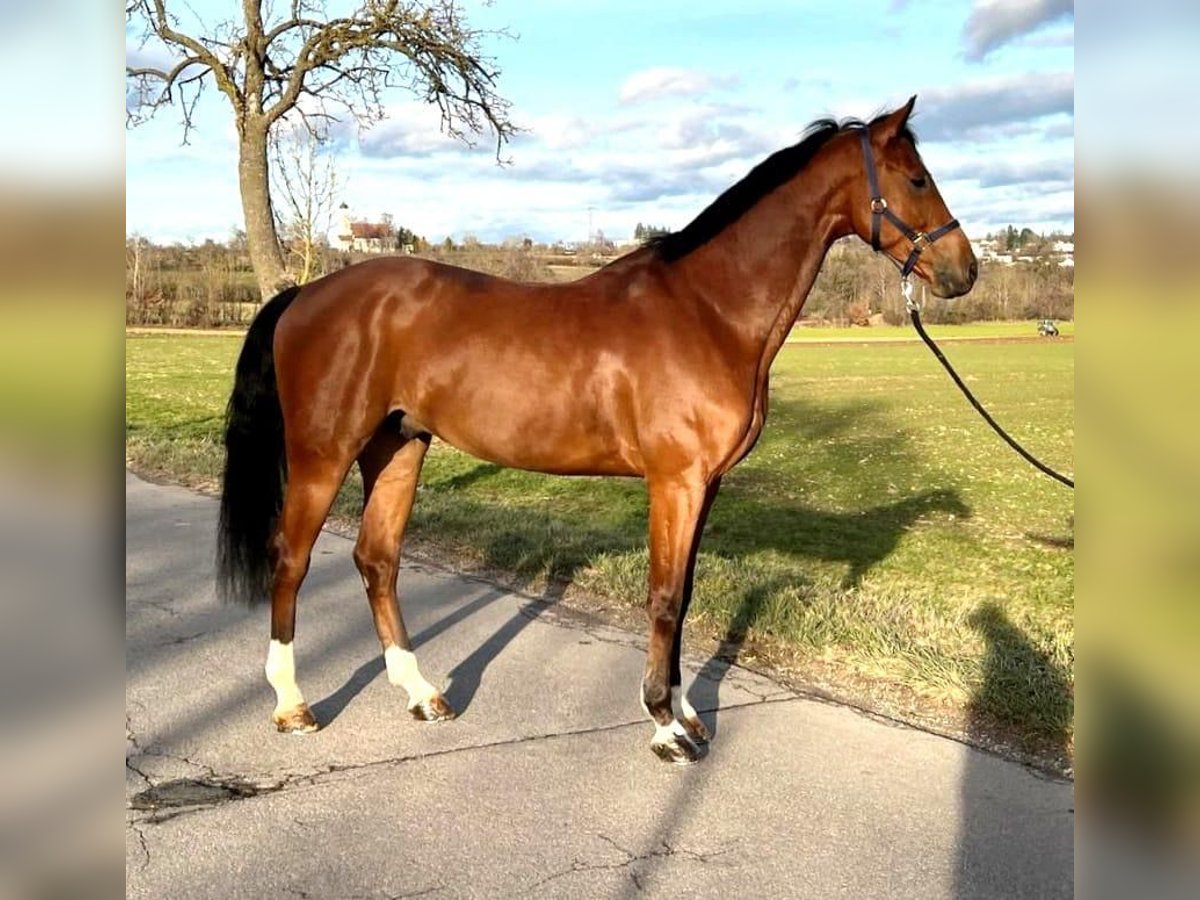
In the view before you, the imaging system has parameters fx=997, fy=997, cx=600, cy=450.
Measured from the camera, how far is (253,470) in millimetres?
4738

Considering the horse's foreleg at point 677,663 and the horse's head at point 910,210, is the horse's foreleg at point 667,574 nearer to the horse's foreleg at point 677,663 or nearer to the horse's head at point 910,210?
the horse's foreleg at point 677,663

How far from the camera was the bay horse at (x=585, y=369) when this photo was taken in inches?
159

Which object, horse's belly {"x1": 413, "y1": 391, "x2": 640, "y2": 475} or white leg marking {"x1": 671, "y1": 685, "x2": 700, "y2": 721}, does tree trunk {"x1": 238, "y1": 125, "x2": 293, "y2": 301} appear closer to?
horse's belly {"x1": 413, "y1": 391, "x2": 640, "y2": 475}

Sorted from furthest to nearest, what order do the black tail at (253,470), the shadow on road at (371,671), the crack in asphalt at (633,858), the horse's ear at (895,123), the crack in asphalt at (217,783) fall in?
1. the black tail at (253,470)
2. the shadow on road at (371,671)
3. the horse's ear at (895,123)
4. the crack in asphalt at (217,783)
5. the crack in asphalt at (633,858)

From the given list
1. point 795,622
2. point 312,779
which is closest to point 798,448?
point 795,622

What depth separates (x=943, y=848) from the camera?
10.6ft

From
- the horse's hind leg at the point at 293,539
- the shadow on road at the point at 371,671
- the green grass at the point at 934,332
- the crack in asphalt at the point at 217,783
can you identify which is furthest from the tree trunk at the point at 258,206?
the green grass at the point at 934,332

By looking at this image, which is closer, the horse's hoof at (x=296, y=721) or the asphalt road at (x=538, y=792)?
the asphalt road at (x=538, y=792)

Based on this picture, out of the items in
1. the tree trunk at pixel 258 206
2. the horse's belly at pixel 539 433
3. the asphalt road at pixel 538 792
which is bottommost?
the asphalt road at pixel 538 792

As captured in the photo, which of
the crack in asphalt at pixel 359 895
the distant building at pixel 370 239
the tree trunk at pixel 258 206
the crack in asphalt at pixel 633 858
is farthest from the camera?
the distant building at pixel 370 239

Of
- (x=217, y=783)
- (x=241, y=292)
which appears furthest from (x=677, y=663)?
(x=241, y=292)

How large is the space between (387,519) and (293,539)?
53 cm
